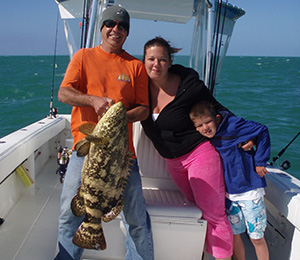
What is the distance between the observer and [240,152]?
2.76 m

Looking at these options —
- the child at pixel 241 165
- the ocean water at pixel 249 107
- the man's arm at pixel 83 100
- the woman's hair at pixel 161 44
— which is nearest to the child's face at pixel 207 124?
the child at pixel 241 165

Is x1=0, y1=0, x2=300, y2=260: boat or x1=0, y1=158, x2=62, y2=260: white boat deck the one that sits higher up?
x1=0, y1=0, x2=300, y2=260: boat

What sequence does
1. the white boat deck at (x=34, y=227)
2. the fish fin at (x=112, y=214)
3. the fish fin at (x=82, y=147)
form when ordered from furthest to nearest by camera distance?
1. the white boat deck at (x=34, y=227)
2. the fish fin at (x=112, y=214)
3. the fish fin at (x=82, y=147)

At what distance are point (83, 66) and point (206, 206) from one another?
1802mm

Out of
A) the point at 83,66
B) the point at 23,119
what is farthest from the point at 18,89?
the point at 83,66

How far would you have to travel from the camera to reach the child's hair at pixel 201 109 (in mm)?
2703

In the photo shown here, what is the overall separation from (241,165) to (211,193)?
0.41 m

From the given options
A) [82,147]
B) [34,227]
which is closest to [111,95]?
[82,147]

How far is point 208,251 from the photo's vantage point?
9.13ft

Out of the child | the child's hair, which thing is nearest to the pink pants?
the child

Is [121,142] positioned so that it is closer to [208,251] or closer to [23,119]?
[208,251]

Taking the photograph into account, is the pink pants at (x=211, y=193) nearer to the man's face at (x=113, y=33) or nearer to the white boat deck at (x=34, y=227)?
the white boat deck at (x=34, y=227)

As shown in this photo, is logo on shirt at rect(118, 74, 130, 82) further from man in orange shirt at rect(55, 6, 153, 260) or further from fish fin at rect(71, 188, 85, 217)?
fish fin at rect(71, 188, 85, 217)

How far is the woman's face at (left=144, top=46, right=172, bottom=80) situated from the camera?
2.64 m
